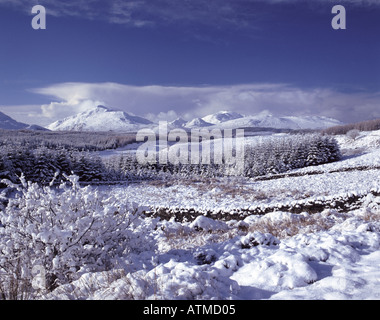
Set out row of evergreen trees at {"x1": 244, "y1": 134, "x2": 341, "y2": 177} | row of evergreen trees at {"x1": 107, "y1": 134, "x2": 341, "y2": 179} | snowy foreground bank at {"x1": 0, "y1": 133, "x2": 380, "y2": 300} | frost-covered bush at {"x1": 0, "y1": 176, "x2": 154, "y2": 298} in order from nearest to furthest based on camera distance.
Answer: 1. snowy foreground bank at {"x1": 0, "y1": 133, "x2": 380, "y2": 300}
2. frost-covered bush at {"x1": 0, "y1": 176, "x2": 154, "y2": 298}
3. row of evergreen trees at {"x1": 107, "y1": 134, "x2": 341, "y2": 179}
4. row of evergreen trees at {"x1": 244, "y1": 134, "x2": 341, "y2": 177}

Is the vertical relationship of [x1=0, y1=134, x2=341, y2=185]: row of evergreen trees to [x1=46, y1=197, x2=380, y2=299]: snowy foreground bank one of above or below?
below

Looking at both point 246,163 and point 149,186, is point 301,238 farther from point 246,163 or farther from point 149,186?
point 246,163

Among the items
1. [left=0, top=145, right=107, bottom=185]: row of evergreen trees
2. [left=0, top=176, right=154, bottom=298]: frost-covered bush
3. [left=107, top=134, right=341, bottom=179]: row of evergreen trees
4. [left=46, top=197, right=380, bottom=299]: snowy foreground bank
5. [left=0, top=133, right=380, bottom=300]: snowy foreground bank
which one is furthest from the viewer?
[left=107, top=134, right=341, bottom=179]: row of evergreen trees

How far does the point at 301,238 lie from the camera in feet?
18.1

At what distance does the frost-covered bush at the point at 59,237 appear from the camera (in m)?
4.25

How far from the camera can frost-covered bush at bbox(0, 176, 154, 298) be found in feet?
13.9

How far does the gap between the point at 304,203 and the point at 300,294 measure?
14145 millimetres

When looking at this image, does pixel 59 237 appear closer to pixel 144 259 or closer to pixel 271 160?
pixel 144 259

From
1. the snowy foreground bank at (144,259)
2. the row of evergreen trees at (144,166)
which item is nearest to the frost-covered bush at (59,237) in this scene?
the snowy foreground bank at (144,259)

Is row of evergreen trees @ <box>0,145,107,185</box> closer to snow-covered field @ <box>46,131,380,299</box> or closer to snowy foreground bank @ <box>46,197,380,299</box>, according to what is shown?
snow-covered field @ <box>46,131,380,299</box>

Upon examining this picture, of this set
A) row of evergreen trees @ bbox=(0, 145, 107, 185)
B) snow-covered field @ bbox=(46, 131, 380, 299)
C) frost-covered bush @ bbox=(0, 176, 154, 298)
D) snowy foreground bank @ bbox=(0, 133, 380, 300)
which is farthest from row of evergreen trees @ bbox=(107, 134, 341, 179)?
frost-covered bush @ bbox=(0, 176, 154, 298)

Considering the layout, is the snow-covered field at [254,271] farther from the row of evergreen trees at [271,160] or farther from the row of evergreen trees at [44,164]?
the row of evergreen trees at [271,160]

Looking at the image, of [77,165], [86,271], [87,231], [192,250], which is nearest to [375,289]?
[192,250]

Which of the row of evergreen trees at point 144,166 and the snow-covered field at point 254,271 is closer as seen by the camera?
the snow-covered field at point 254,271
